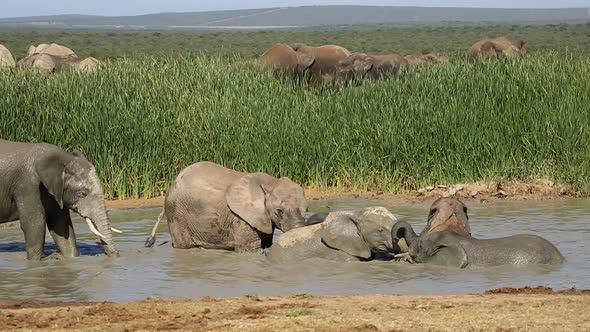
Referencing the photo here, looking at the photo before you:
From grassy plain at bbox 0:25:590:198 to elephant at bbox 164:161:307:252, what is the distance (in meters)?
4.20

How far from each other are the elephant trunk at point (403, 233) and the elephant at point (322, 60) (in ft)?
49.6

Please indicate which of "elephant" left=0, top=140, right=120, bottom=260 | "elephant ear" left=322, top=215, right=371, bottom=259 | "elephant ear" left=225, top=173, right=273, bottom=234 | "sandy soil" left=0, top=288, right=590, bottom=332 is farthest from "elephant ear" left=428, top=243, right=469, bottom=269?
"elephant" left=0, top=140, right=120, bottom=260

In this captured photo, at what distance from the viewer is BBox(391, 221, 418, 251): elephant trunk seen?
11258mm

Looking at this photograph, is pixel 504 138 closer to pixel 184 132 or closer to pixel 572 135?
pixel 572 135

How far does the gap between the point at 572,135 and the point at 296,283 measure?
7217 mm

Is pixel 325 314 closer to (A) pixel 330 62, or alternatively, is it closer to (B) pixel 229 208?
(B) pixel 229 208

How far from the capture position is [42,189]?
12359 millimetres

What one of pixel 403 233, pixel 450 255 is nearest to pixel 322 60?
pixel 403 233

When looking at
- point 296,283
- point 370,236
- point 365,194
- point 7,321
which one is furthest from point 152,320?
point 365,194

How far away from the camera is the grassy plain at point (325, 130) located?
55.5ft

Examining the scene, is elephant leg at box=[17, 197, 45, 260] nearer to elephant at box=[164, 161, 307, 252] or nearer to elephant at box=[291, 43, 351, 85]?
elephant at box=[164, 161, 307, 252]

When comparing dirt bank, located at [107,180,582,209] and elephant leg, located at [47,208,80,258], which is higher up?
elephant leg, located at [47,208,80,258]

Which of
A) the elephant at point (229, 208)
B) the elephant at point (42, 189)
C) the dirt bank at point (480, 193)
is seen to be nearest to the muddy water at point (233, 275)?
the elephant at point (229, 208)

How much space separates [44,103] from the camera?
56.9 feet
